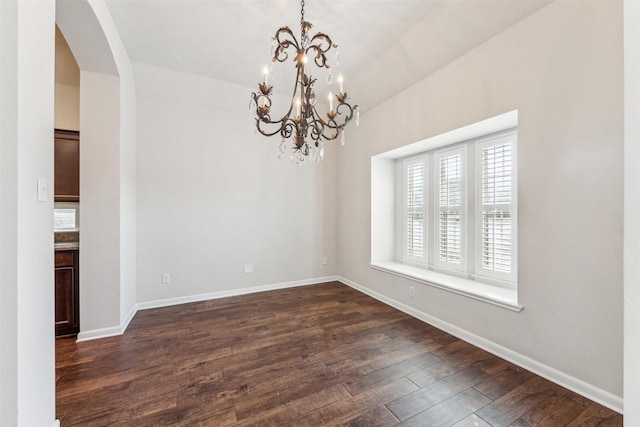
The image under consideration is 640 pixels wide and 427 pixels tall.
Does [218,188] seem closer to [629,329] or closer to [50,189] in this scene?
[50,189]

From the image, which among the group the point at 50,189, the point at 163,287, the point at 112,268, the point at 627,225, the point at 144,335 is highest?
the point at 50,189

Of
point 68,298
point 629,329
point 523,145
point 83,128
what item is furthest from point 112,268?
point 523,145

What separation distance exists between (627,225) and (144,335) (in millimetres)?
3543

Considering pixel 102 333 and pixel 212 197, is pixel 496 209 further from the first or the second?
pixel 102 333

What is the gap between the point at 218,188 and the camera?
12.4ft

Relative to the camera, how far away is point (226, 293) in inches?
150

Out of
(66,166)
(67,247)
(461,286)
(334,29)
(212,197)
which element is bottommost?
(461,286)

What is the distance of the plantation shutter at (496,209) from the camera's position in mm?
2553

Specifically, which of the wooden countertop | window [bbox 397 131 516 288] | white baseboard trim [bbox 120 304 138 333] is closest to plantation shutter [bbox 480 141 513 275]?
window [bbox 397 131 516 288]

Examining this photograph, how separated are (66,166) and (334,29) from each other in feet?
11.2

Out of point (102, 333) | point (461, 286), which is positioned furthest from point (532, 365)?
point (102, 333)

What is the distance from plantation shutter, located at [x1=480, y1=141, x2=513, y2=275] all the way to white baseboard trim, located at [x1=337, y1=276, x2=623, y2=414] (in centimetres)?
75

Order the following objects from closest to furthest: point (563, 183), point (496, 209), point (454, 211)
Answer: point (563, 183) → point (496, 209) → point (454, 211)

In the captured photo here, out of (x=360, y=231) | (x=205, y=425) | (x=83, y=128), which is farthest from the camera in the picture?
(x=360, y=231)
